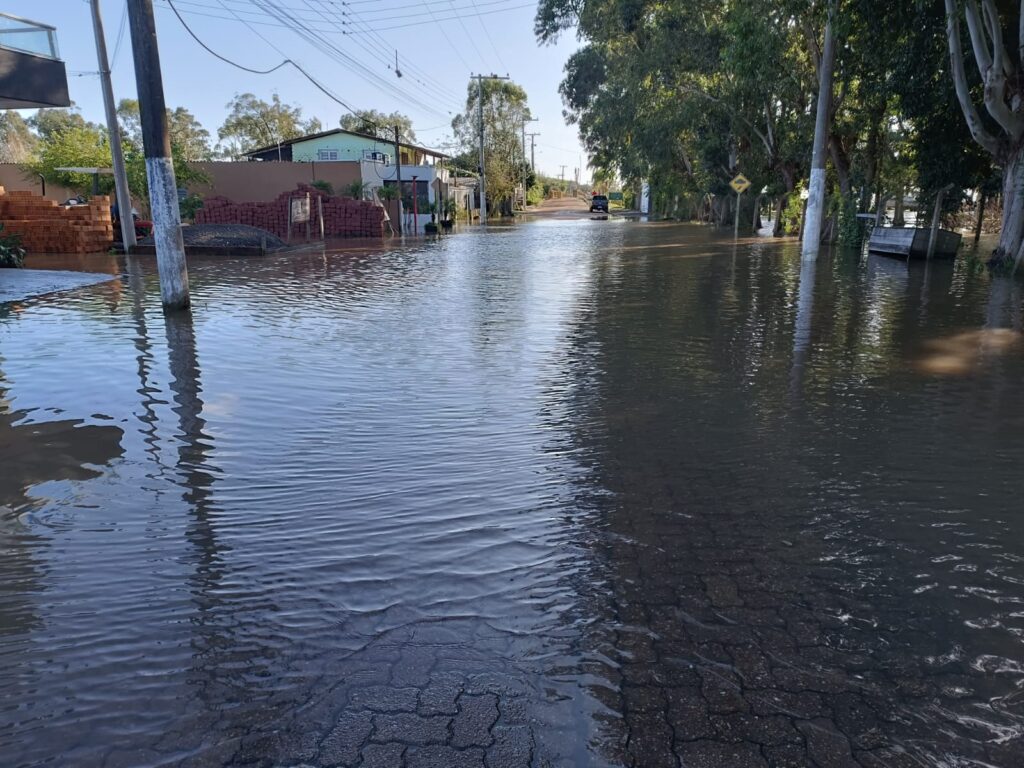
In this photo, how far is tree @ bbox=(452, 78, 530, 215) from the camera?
7012 cm

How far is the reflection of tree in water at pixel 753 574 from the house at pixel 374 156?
1618 inches

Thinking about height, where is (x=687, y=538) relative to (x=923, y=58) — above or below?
below

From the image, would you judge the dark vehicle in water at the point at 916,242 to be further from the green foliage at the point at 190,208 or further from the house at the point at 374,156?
the house at the point at 374,156

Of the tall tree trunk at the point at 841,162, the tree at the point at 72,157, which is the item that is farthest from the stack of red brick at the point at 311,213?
the tall tree trunk at the point at 841,162

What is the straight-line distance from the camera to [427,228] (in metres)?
39.6

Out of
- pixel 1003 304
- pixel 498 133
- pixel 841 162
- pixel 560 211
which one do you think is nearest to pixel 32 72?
pixel 1003 304

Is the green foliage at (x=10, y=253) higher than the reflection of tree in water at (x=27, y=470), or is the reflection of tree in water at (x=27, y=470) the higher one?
the green foliage at (x=10, y=253)

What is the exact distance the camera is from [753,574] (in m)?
3.70

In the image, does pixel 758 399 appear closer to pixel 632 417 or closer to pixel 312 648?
pixel 632 417

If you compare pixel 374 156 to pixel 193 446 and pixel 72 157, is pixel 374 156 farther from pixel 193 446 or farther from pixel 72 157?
pixel 193 446

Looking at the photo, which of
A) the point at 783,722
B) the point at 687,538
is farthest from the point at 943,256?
the point at 783,722

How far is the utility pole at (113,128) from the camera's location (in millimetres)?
21578

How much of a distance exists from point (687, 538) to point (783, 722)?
58.5 inches

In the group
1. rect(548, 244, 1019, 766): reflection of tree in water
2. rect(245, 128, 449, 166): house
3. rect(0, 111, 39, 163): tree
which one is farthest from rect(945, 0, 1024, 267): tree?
rect(0, 111, 39, 163): tree
